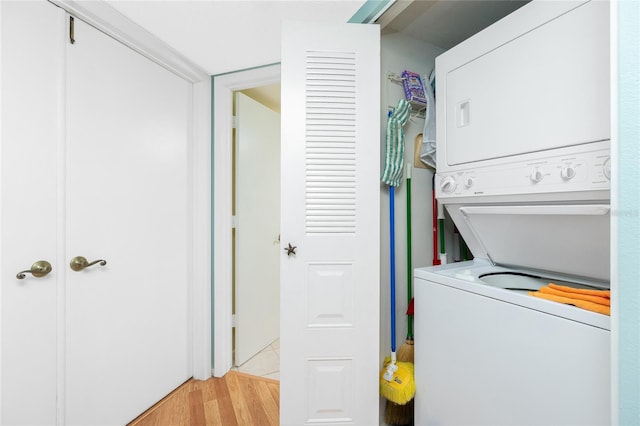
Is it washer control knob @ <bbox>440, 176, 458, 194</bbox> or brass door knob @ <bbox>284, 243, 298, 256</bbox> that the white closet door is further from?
washer control knob @ <bbox>440, 176, 458, 194</bbox>

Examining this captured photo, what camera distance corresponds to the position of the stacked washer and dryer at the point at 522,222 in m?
0.89

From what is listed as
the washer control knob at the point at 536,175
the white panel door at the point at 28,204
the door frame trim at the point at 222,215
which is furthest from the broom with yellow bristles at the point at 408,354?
the white panel door at the point at 28,204

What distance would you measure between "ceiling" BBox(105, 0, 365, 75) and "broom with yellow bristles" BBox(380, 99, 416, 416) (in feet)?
1.98

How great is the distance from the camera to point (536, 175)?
3.48ft

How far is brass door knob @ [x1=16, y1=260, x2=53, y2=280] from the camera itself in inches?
48.7

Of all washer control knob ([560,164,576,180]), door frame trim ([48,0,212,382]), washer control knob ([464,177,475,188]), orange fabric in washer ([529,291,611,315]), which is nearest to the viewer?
orange fabric in washer ([529,291,611,315])

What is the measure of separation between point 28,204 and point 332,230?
4.49 feet

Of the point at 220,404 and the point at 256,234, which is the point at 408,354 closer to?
the point at 220,404

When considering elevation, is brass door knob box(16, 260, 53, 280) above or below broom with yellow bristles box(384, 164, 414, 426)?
above

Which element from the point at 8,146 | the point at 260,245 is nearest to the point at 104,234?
the point at 8,146

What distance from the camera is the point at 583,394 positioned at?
832 mm

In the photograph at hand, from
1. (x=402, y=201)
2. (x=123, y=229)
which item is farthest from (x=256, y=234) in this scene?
(x=402, y=201)

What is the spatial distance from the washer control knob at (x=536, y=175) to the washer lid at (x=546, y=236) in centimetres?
Answer: 10

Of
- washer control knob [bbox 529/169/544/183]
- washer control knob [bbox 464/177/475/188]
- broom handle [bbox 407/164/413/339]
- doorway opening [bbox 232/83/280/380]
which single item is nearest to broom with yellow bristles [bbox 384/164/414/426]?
broom handle [bbox 407/164/413/339]
